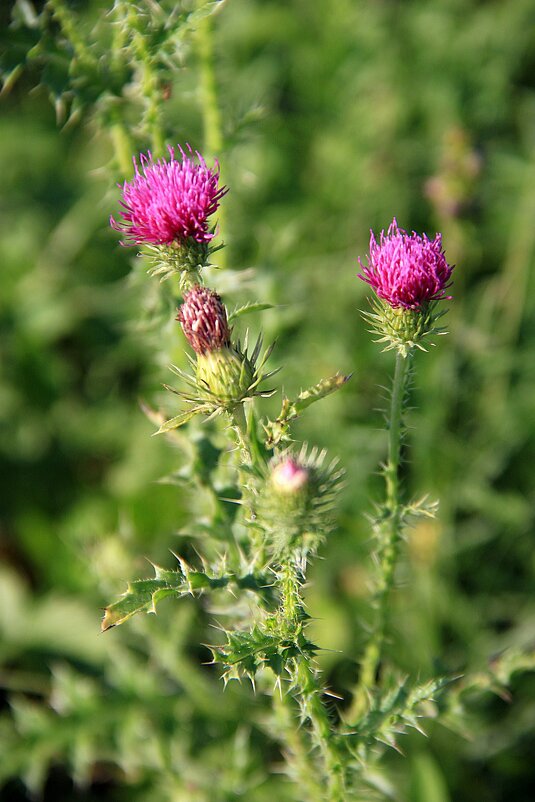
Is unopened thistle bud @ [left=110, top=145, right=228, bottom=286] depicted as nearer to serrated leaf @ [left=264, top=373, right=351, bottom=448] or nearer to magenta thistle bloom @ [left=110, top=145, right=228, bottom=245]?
magenta thistle bloom @ [left=110, top=145, right=228, bottom=245]

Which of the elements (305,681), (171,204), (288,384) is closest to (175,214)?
(171,204)

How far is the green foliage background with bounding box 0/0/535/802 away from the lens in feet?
10.7

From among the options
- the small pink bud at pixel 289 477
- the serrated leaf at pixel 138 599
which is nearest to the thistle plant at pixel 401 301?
the small pink bud at pixel 289 477

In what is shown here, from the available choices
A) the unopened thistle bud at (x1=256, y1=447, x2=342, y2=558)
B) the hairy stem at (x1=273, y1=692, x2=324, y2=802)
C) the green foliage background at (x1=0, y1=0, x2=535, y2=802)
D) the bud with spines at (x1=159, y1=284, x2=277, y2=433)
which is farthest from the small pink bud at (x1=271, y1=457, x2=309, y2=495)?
the hairy stem at (x1=273, y1=692, x2=324, y2=802)

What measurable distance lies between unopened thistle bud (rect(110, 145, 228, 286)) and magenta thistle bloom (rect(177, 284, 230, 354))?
0.13 m

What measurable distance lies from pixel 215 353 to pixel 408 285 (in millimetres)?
522

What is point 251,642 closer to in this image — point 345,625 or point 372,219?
point 345,625

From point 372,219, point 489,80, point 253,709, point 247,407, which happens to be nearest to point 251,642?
point 247,407

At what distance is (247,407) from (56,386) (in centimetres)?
305

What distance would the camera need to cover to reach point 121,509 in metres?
4.42

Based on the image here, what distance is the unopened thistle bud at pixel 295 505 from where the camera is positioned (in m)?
1.98

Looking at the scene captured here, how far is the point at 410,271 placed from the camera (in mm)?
2100

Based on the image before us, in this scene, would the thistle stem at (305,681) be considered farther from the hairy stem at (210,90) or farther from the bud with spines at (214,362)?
the hairy stem at (210,90)

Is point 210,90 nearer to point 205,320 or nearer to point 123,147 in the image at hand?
point 123,147
